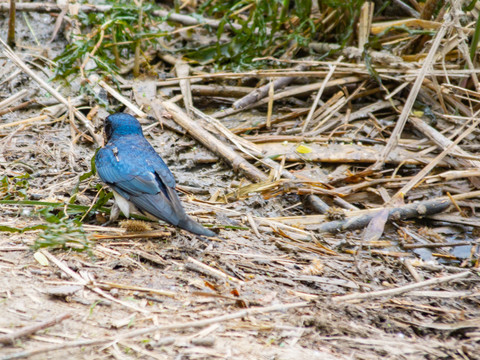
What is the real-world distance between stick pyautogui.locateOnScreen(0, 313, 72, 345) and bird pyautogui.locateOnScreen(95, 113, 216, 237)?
1209mm

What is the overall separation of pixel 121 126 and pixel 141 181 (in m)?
0.79

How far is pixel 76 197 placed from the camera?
4285mm

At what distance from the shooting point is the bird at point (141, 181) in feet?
12.1

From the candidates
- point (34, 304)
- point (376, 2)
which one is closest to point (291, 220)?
point (34, 304)

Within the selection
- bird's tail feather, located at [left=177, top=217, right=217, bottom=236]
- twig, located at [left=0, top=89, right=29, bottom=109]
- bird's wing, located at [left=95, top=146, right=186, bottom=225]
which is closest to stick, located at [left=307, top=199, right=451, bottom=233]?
bird's tail feather, located at [left=177, top=217, right=217, bottom=236]

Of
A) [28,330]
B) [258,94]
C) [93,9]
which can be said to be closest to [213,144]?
[258,94]

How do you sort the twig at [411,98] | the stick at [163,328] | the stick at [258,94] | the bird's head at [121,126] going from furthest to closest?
the stick at [258,94]
the twig at [411,98]
the bird's head at [121,126]
the stick at [163,328]

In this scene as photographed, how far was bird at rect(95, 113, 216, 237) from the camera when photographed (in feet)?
12.1

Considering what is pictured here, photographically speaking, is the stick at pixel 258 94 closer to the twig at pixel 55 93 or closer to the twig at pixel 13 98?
the twig at pixel 55 93

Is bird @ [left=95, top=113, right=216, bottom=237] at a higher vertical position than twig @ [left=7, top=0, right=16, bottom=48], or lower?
lower

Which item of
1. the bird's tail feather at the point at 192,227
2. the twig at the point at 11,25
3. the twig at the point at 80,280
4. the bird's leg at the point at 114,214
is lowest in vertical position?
the bird's leg at the point at 114,214

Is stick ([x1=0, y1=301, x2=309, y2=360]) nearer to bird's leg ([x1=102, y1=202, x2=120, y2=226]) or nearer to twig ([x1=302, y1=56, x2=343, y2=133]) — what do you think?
bird's leg ([x1=102, y1=202, x2=120, y2=226])

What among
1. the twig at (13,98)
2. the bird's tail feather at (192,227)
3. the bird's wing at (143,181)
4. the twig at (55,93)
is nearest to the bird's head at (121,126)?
the bird's wing at (143,181)

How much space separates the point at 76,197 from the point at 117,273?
1.24 metres
